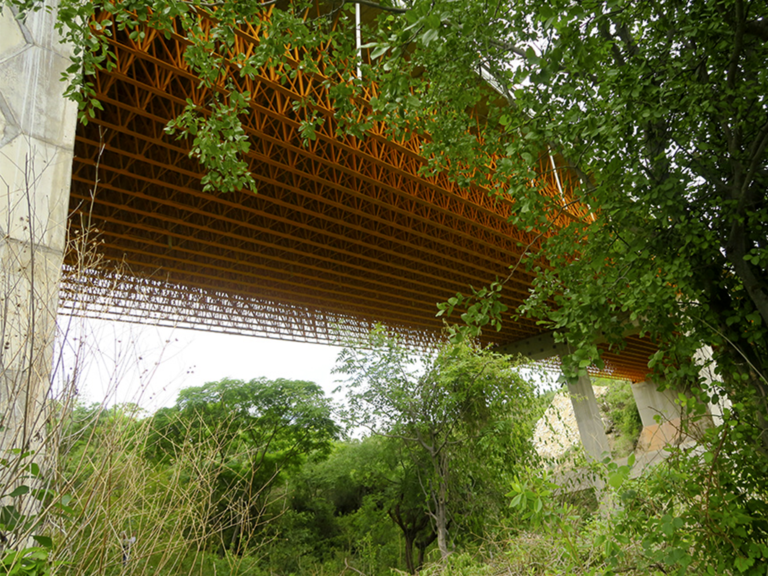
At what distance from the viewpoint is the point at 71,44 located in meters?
6.59

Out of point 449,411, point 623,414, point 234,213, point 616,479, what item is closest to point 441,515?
point 449,411

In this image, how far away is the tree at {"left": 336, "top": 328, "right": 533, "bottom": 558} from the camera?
11469 mm

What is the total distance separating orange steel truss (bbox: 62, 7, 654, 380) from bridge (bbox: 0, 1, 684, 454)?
7 centimetres

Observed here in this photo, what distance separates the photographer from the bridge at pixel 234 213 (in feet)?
18.1

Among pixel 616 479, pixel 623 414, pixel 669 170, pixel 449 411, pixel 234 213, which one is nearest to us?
pixel 616 479

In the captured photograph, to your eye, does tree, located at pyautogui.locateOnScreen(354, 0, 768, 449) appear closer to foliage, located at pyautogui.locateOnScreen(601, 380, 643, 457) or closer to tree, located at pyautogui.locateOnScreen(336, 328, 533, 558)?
tree, located at pyautogui.locateOnScreen(336, 328, 533, 558)

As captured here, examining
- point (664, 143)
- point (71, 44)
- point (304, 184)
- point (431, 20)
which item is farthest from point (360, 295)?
point (431, 20)

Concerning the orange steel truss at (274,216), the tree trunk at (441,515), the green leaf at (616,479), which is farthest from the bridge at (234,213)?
the tree trunk at (441,515)

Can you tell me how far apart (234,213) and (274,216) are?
1.74 metres

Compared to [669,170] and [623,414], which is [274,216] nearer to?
[669,170]

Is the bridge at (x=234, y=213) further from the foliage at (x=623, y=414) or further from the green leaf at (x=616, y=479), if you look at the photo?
the foliage at (x=623, y=414)

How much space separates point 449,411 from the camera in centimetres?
1198

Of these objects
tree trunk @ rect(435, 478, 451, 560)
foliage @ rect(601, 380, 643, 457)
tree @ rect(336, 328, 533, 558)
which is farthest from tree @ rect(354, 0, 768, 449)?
foliage @ rect(601, 380, 643, 457)

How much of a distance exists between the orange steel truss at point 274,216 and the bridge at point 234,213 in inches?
2.7
